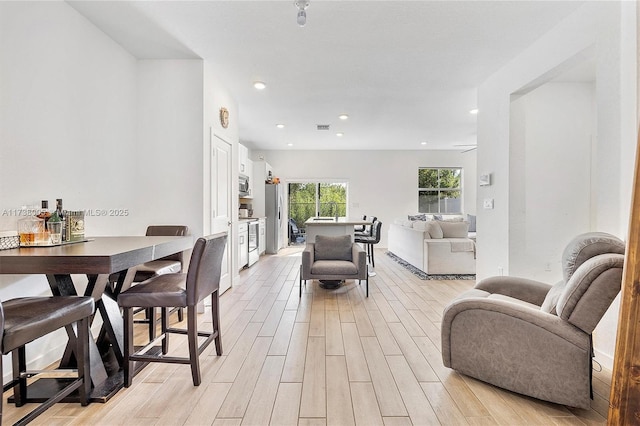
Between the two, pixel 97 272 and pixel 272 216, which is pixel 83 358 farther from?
pixel 272 216

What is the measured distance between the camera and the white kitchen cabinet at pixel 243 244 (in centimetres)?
547

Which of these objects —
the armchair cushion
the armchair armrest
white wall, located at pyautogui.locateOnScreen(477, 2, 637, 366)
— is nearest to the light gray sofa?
white wall, located at pyautogui.locateOnScreen(477, 2, 637, 366)

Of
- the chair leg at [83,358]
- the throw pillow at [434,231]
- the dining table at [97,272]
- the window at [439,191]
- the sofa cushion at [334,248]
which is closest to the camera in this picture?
the dining table at [97,272]

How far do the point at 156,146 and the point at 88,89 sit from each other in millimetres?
858

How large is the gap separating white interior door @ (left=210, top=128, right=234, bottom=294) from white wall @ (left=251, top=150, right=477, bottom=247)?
448cm

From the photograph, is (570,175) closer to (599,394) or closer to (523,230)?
(523,230)

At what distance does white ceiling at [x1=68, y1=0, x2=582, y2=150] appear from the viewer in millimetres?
2623

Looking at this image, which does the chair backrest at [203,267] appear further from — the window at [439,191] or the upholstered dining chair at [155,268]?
the window at [439,191]

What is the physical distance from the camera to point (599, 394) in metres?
1.99

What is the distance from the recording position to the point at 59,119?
251cm

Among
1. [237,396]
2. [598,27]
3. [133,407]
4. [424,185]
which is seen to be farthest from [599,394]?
[424,185]

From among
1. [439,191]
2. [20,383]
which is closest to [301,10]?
[20,383]

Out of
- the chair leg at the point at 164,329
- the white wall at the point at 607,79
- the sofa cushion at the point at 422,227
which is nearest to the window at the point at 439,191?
the sofa cushion at the point at 422,227

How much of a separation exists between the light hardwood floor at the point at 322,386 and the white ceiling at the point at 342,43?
2683mm
